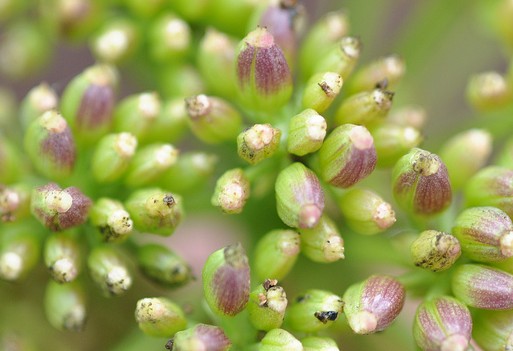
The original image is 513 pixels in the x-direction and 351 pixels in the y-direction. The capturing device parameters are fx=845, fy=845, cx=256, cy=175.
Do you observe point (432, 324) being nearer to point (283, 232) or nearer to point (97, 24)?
point (283, 232)

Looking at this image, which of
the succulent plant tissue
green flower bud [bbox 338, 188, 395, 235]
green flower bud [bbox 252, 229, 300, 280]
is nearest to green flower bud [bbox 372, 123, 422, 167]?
the succulent plant tissue

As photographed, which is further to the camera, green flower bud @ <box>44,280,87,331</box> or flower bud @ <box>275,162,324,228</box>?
green flower bud @ <box>44,280,87,331</box>

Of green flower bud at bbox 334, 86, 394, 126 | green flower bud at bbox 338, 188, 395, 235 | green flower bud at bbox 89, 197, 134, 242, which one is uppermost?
green flower bud at bbox 334, 86, 394, 126

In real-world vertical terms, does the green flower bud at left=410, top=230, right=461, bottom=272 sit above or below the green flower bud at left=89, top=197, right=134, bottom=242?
below

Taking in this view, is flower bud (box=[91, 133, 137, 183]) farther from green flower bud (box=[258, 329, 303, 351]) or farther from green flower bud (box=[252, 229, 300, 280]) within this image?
green flower bud (box=[258, 329, 303, 351])

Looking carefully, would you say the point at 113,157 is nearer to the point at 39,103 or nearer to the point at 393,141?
the point at 39,103

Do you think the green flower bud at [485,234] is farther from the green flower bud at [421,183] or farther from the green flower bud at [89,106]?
the green flower bud at [89,106]
